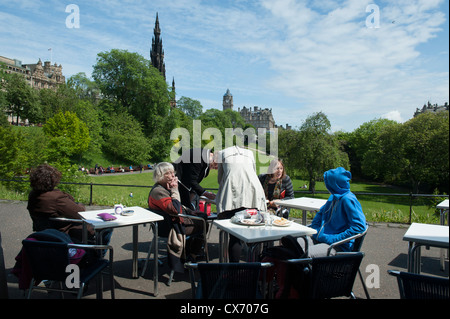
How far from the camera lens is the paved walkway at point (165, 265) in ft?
13.5

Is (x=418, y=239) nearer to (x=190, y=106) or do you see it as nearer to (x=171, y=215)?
(x=171, y=215)

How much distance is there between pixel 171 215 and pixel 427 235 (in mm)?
2974

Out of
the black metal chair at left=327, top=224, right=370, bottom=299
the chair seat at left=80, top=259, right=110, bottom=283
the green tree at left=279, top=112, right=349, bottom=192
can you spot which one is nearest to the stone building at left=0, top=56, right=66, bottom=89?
the green tree at left=279, top=112, right=349, bottom=192

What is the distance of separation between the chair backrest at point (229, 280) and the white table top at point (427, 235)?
142 centimetres

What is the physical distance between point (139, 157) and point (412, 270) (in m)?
46.2

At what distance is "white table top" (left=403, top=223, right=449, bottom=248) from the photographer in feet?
8.43

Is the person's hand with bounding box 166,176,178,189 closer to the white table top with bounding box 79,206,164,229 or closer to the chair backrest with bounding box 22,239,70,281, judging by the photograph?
the white table top with bounding box 79,206,164,229

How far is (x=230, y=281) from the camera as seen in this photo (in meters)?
2.52

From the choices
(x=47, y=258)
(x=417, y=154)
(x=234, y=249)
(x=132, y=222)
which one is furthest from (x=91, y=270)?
(x=417, y=154)

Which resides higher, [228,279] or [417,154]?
[417,154]

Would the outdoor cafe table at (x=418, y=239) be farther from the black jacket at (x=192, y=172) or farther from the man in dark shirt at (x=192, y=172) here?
the black jacket at (x=192, y=172)

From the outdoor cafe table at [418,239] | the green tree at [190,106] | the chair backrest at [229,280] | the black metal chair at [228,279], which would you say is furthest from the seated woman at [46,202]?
the green tree at [190,106]

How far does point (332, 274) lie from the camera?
9.46 ft
